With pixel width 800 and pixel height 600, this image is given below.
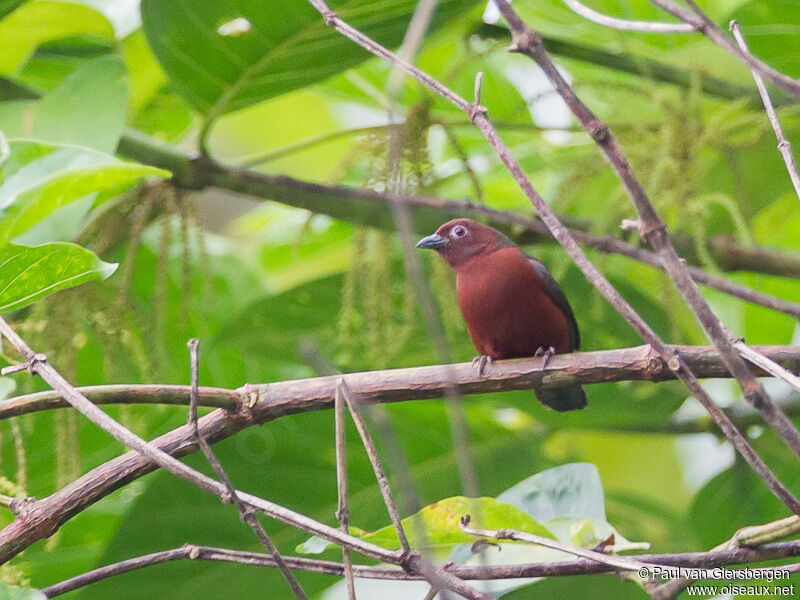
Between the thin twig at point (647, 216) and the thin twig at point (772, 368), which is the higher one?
the thin twig at point (647, 216)

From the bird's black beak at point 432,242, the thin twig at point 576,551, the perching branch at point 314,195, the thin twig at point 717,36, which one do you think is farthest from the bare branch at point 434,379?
the bird's black beak at point 432,242

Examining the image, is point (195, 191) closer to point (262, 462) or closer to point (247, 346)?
point (247, 346)

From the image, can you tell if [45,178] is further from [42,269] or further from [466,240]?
[466,240]

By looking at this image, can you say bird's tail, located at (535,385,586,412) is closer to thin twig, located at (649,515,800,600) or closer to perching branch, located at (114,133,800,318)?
perching branch, located at (114,133,800,318)

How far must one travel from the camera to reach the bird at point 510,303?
10.2ft

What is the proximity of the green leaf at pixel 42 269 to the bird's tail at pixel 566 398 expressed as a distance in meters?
1.68

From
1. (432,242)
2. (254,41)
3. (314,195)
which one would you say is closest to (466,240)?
(432,242)

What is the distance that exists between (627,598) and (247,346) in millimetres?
1379

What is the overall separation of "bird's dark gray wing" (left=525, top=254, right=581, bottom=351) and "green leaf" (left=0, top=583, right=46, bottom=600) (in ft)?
6.50

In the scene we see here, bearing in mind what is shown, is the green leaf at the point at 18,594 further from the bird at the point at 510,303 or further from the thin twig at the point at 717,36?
the bird at the point at 510,303

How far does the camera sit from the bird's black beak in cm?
318

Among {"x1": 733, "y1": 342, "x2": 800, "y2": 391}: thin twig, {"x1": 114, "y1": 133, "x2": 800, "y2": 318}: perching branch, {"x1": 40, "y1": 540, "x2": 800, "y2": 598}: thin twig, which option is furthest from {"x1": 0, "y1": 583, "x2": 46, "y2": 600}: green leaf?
{"x1": 114, "y1": 133, "x2": 800, "y2": 318}: perching branch

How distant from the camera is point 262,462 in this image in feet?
10.5

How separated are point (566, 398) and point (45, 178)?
5.92 feet
